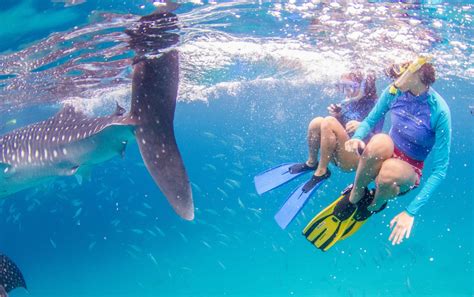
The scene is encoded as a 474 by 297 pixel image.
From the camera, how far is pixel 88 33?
36.2ft

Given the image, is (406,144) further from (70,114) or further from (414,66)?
(70,114)

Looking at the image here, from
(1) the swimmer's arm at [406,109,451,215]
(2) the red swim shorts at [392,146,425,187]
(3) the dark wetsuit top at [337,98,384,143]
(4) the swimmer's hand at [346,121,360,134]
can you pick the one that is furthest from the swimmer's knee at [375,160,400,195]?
(3) the dark wetsuit top at [337,98,384,143]

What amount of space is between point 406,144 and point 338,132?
3.48 ft

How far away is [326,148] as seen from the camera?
6605 millimetres

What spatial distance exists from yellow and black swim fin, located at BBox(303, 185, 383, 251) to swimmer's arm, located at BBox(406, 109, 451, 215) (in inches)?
28.5

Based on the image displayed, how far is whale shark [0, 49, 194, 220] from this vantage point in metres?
5.45

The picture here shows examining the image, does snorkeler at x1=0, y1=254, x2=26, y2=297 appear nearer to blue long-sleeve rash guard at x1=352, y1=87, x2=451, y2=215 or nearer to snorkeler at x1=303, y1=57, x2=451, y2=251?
snorkeler at x1=303, y1=57, x2=451, y2=251

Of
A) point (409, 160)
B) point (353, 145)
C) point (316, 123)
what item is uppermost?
point (353, 145)

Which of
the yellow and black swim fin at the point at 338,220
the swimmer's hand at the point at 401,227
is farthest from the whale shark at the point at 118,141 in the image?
the swimmer's hand at the point at 401,227

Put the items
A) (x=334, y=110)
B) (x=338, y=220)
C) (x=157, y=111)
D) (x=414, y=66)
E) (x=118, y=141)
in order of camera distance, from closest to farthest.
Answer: (x=414, y=66) → (x=157, y=111) → (x=338, y=220) → (x=118, y=141) → (x=334, y=110)

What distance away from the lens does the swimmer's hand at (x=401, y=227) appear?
557 cm

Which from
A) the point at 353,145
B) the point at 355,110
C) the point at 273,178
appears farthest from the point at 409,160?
the point at 273,178

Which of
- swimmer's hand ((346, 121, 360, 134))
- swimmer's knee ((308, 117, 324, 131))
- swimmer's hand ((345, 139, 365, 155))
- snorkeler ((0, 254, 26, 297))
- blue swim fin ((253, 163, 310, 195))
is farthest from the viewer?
blue swim fin ((253, 163, 310, 195))

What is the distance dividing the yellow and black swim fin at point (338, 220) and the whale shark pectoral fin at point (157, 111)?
2.73 metres
